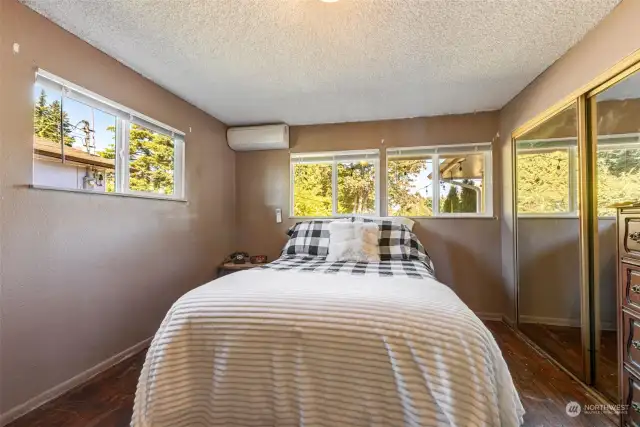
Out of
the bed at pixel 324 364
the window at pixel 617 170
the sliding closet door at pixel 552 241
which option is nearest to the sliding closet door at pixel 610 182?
the window at pixel 617 170

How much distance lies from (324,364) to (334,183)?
8.27 ft

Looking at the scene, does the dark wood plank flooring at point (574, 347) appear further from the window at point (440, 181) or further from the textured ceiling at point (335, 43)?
the textured ceiling at point (335, 43)

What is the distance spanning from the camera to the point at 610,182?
1.73m

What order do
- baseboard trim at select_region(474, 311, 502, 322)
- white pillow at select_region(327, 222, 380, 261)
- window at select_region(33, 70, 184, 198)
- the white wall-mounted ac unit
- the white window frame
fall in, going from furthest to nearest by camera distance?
the white wall-mounted ac unit, baseboard trim at select_region(474, 311, 502, 322), white pillow at select_region(327, 222, 380, 261), window at select_region(33, 70, 184, 198), the white window frame

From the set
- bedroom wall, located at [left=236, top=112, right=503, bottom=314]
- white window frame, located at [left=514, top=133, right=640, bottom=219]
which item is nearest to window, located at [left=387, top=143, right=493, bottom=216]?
bedroom wall, located at [left=236, top=112, right=503, bottom=314]

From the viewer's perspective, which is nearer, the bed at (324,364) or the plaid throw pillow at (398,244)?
the bed at (324,364)

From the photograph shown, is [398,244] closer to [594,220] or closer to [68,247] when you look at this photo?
[594,220]

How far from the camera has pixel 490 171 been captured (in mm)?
3184

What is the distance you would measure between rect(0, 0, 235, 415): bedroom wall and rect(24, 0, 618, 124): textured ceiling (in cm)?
18

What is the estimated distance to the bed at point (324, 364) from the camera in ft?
3.71

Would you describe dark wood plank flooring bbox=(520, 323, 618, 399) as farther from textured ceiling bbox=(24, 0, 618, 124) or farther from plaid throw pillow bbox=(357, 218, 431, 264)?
textured ceiling bbox=(24, 0, 618, 124)

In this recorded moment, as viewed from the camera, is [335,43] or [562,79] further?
[562,79]

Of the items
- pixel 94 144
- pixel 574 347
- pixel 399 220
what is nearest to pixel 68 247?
pixel 94 144

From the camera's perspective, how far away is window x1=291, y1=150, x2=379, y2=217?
135 inches
